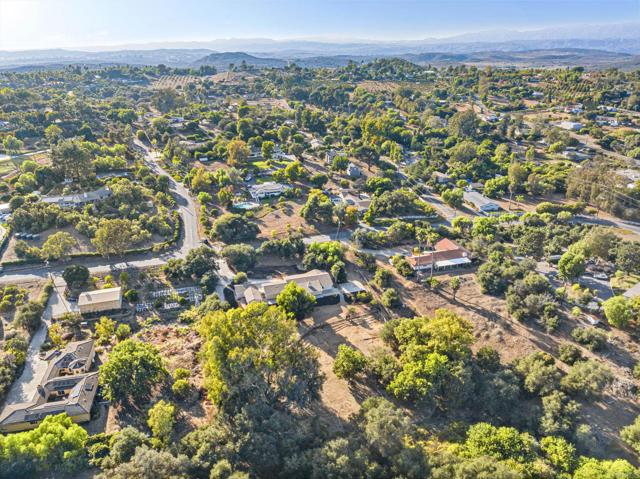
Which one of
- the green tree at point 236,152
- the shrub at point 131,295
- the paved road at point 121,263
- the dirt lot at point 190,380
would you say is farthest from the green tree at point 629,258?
the green tree at point 236,152

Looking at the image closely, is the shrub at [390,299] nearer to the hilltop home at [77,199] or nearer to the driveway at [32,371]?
the driveway at [32,371]

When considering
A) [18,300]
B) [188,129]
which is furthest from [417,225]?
[188,129]

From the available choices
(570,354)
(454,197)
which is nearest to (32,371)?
(570,354)

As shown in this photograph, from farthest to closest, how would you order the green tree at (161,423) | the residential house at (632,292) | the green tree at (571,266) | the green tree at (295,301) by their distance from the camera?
the green tree at (571,266)
the residential house at (632,292)
the green tree at (295,301)
the green tree at (161,423)

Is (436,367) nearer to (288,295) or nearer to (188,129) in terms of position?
(288,295)

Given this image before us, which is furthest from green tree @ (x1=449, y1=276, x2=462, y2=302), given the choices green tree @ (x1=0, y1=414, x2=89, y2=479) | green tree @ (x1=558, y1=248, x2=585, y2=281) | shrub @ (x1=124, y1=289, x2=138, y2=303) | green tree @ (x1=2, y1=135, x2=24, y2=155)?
green tree @ (x1=2, y1=135, x2=24, y2=155)

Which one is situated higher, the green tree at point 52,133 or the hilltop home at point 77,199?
the green tree at point 52,133
